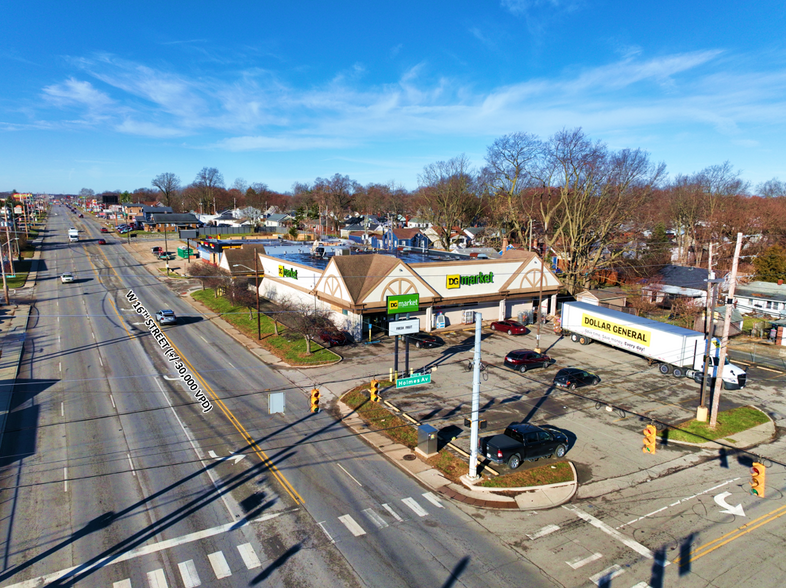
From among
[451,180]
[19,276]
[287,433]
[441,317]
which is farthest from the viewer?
[451,180]

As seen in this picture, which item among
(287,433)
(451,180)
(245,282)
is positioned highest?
(451,180)

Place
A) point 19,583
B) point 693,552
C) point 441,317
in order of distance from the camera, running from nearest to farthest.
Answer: point 19,583
point 693,552
point 441,317

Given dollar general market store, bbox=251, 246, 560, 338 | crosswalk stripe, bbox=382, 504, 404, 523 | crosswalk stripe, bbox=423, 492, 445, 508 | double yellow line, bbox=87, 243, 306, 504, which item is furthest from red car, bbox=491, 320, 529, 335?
crosswalk stripe, bbox=382, 504, 404, 523

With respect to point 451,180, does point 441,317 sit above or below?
below

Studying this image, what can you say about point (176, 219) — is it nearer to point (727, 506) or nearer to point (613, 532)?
point (613, 532)

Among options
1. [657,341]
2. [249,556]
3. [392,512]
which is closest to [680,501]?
[392,512]

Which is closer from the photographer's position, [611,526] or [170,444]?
[611,526]

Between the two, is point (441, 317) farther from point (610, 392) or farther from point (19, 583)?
point (19, 583)

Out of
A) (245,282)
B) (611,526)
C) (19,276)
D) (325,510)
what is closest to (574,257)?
(245,282)
